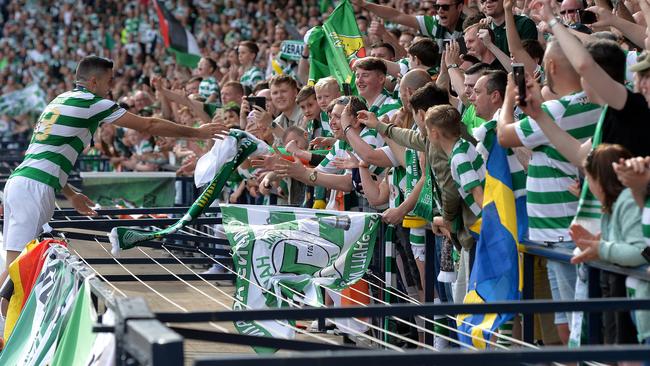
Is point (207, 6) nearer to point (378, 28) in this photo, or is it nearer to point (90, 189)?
point (90, 189)

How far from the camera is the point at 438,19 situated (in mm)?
9367

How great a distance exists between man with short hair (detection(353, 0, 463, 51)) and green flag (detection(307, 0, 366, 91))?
0.43 metres

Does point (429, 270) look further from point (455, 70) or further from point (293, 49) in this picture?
point (293, 49)

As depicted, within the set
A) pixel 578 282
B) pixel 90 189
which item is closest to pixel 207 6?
A: pixel 90 189

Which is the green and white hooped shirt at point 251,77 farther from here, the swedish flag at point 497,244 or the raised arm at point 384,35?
the swedish flag at point 497,244

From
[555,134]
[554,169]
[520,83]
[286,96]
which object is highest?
[286,96]

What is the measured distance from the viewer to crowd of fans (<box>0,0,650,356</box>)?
4523 millimetres

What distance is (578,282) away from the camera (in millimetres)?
4863

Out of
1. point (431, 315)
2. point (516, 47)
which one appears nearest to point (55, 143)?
point (516, 47)

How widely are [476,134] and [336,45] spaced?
4800 millimetres

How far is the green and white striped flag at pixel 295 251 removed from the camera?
6.97 meters

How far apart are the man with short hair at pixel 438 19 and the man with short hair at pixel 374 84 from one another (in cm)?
82

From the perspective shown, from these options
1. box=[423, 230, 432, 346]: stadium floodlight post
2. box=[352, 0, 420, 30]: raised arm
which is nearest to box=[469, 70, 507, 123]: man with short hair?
box=[423, 230, 432, 346]: stadium floodlight post

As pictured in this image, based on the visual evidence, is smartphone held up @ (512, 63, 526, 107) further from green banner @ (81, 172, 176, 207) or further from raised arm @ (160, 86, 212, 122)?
green banner @ (81, 172, 176, 207)
